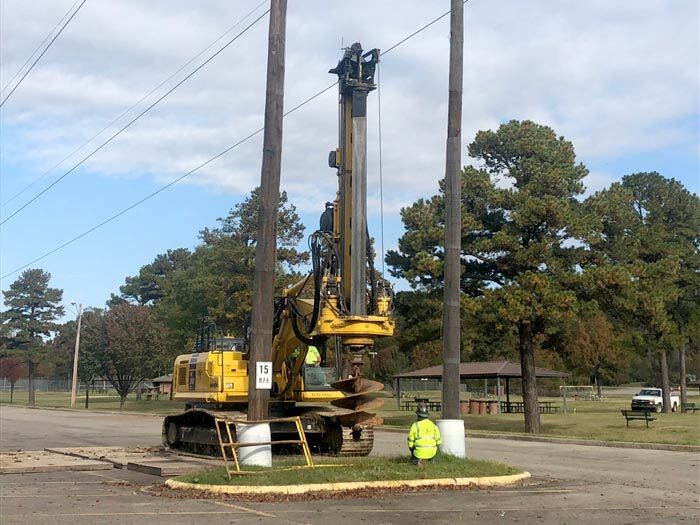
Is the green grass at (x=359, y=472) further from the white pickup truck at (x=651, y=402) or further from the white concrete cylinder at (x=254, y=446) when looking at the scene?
the white pickup truck at (x=651, y=402)

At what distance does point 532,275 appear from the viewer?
29.4 meters

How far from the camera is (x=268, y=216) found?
581 inches

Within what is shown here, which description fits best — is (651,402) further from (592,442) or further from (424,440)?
(424,440)

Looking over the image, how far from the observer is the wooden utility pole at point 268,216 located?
14422mm

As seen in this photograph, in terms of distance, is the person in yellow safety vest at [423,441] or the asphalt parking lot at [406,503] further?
the person in yellow safety vest at [423,441]

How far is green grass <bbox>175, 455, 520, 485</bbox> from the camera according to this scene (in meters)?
12.9

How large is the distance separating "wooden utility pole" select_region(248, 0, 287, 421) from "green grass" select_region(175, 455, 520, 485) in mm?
1362

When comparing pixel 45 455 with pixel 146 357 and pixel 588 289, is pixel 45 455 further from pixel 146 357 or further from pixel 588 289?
pixel 146 357

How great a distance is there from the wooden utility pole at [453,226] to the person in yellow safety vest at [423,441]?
89 centimetres

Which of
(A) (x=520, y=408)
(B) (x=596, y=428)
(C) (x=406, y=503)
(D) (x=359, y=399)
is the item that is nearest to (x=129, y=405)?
(A) (x=520, y=408)

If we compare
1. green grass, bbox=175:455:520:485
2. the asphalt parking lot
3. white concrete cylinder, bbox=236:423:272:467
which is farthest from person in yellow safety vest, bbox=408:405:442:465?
white concrete cylinder, bbox=236:423:272:467

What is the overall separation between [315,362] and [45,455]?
7069mm

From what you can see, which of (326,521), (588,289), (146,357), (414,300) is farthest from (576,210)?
(146,357)

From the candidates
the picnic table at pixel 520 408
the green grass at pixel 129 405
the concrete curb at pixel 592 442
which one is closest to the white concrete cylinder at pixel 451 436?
the concrete curb at pixel 592 442
